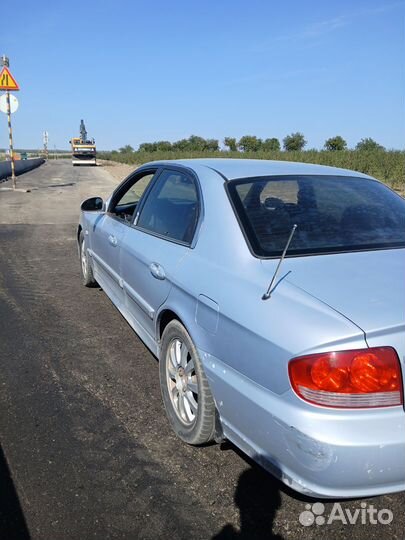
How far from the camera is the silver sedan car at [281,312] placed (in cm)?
183

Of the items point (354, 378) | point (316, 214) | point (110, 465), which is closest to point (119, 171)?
point (316, 214)

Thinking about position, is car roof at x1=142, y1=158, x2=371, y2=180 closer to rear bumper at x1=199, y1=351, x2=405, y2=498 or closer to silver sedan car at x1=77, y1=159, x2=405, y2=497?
silver sedan car at x1=77, y1=159, x2=405, y2=497

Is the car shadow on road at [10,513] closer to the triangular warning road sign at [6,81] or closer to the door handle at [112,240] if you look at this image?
the door handle at [112,240]

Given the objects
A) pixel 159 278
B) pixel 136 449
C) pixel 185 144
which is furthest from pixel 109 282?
pixel 185 144

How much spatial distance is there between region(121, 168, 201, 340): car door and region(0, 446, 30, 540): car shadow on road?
48.7 inches

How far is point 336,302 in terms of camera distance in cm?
196

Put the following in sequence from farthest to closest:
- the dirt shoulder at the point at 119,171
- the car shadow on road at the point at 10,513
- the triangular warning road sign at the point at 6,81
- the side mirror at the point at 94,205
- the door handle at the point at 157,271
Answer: the dirt shoulder at the point at 119,171 < the triangular warning road sign at the point at 6,81 < the side mirror at the point at 94,205 < the door handle at the point at 157,271 < the car shadow on road at the point at 10,513

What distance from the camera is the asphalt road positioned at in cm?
217

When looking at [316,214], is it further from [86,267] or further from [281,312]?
[86,267]

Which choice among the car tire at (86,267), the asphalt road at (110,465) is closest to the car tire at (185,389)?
the asphalt road at (110,465)

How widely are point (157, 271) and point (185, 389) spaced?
76 cm

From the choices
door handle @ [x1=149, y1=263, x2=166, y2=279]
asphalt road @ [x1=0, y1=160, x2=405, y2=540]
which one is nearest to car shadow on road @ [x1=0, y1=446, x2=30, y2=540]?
asphalt road @ [x1=0, y1=160, x2=405, y2=540]

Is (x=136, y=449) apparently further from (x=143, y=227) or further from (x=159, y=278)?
(x=143, y=227)

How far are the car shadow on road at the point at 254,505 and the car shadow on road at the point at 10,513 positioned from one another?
2.81 ft
